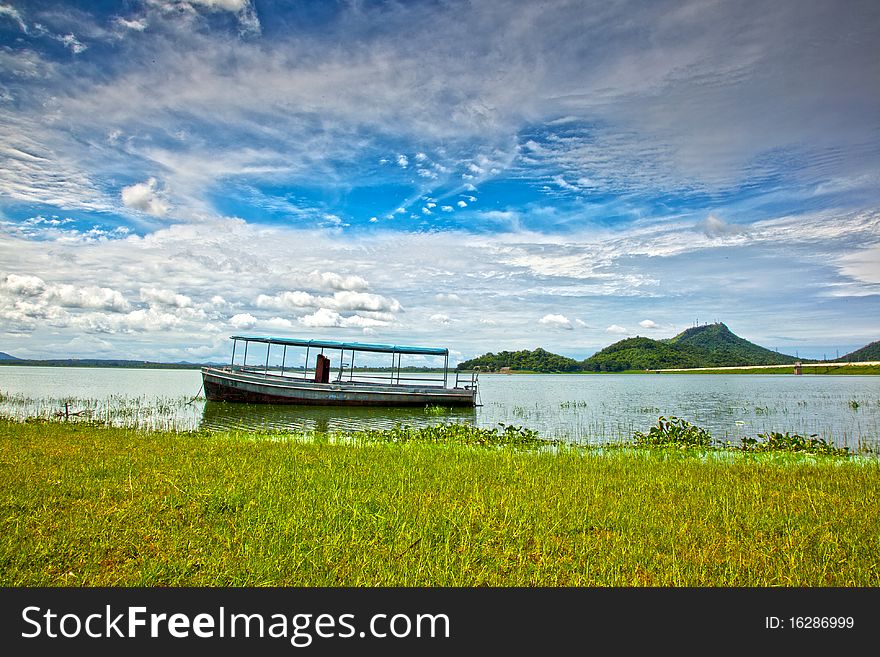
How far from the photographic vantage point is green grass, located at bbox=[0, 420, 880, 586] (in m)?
4.97

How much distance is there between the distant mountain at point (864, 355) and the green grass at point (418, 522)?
20917cm

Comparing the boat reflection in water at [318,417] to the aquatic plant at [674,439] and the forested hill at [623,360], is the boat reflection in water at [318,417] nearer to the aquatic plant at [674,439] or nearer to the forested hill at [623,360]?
the aquatic plant at [674,439]

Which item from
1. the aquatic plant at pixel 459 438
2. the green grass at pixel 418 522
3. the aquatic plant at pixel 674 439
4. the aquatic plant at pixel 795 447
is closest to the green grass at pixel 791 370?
the aquatic plant at pixel 795 447

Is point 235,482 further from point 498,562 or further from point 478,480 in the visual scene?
A: point 498,562

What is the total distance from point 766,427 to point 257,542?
26.1 metres

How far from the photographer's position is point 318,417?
1126 inches

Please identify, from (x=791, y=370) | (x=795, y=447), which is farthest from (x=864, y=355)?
(x=795, y=447)

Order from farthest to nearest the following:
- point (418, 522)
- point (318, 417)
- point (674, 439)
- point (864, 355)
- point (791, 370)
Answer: point (864, 355) < point (791, 370) < point (318, 417) < point (674, 439) < point (418, 522)

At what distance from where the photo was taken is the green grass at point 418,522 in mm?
A: 4973

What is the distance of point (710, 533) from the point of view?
6.36 m

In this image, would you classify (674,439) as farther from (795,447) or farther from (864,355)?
(864,355)

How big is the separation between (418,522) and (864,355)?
230611 mm

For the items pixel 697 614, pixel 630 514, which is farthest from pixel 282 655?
pixel 630 514

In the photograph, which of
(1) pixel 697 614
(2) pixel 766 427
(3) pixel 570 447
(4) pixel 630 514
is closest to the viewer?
(1) pixel 697 614
